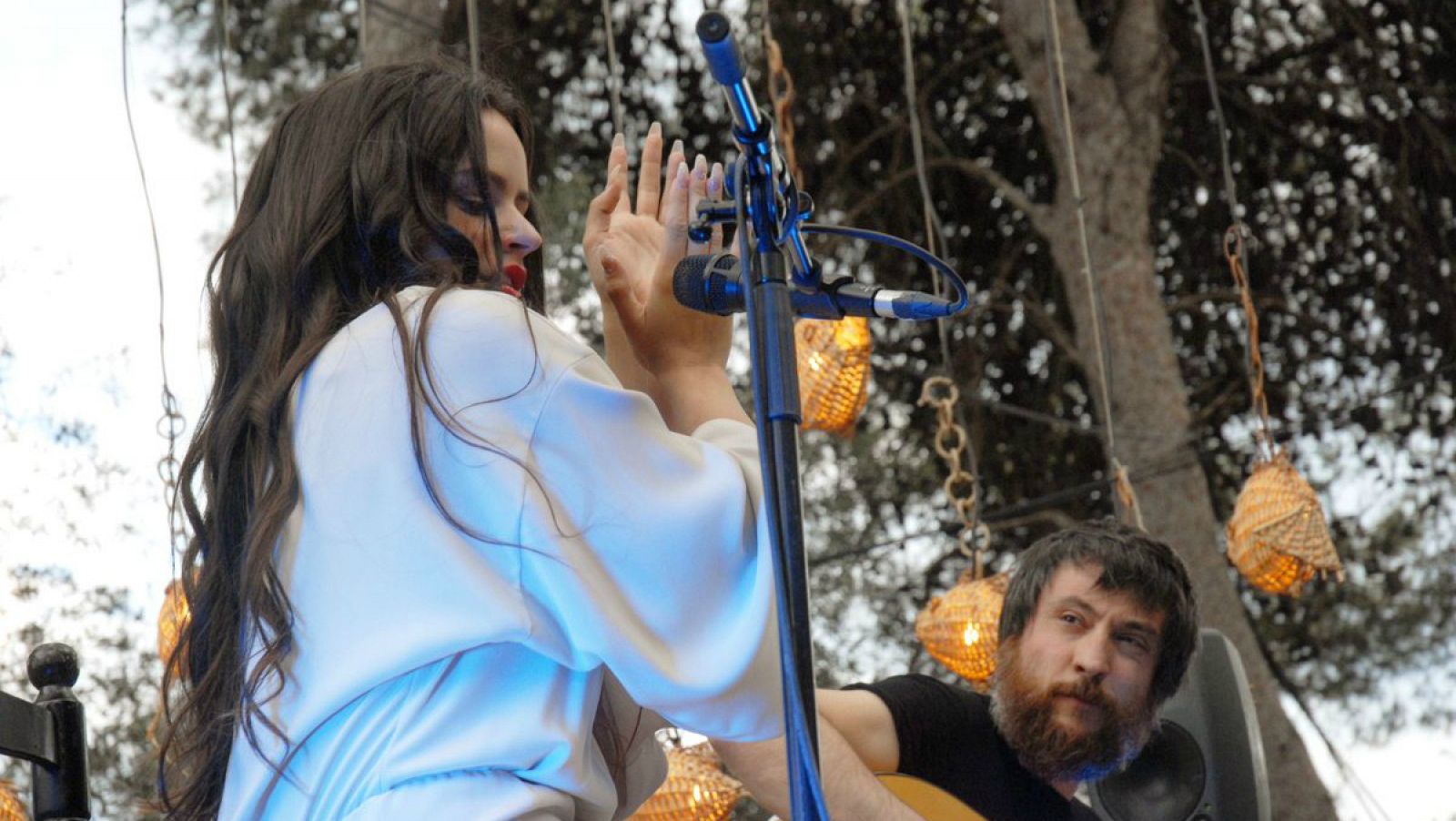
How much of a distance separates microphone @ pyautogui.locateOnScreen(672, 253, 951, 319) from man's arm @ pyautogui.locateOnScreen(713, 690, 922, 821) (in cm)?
133

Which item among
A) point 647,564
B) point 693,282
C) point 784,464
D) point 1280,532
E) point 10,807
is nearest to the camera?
point 784,464

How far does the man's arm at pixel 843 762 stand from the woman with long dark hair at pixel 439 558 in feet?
4.04

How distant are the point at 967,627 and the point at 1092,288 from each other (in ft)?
3.46

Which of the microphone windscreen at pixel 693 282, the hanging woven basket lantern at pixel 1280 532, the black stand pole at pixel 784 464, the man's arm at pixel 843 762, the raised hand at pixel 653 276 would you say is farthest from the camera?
the hanging woven basket lantern at pixel 1280 532

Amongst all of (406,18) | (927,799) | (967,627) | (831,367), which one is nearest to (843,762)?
(927,799)

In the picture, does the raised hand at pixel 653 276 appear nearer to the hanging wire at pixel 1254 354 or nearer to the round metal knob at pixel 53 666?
the round metal knob at pixel 53 666

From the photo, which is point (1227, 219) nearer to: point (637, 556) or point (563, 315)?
point (563, 315)

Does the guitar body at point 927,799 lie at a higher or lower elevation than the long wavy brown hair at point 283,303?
lower

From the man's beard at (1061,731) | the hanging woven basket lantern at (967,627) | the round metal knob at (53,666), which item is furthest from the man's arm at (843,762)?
the round metal knob at (53,666)

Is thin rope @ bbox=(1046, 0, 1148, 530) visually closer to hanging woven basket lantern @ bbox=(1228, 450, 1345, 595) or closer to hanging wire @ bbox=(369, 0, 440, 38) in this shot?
hanging woven basket lantern @ bbox=(1228, 450, 1345, 595)

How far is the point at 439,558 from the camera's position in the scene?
1.44 metres

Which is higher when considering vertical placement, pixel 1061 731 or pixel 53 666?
pixel 53 666

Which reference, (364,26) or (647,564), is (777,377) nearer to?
(647,564)

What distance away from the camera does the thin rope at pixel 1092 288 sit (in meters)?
4.65
